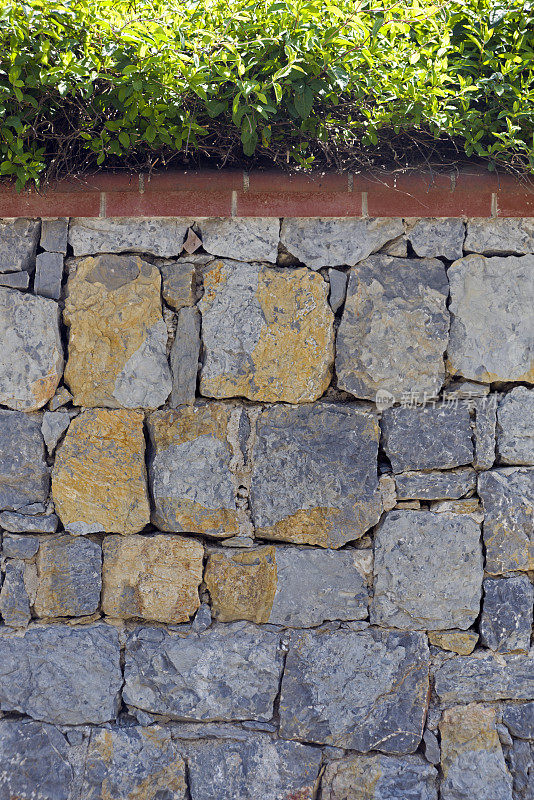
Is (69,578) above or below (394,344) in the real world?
below

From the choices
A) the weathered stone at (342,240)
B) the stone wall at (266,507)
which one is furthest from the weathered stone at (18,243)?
the weathered stone at (342,240)

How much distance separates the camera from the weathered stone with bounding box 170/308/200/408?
2.36m

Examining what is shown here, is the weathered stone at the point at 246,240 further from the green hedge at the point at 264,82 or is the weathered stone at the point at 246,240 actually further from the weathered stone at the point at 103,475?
the weathered stone at the point at 103,475

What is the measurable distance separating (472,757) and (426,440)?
1.08 m

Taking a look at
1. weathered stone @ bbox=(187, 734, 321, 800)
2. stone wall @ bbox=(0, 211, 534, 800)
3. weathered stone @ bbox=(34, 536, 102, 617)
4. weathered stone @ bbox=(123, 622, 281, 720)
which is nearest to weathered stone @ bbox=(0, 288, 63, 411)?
stone wall @ bbox=(0, 211, 534, 800)

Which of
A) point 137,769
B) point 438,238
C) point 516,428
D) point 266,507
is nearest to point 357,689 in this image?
point 266,507

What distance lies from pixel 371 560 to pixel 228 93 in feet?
5.19

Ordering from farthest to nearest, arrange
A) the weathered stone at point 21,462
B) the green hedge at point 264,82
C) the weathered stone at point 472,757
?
the weathered stone at point 21,462 → the weathered stone at point 472,757 → the green hedge at point 264,82

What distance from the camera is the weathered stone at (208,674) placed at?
7.61ft

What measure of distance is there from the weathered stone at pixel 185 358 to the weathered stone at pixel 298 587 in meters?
0.60

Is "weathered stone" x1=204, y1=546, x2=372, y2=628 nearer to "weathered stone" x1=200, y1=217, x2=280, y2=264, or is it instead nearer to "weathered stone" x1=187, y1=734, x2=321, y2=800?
"weathered stone" x1=187, y1=734, x2=321, y2=800

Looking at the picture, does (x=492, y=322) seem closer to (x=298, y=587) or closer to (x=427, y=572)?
(x=427, y=572)

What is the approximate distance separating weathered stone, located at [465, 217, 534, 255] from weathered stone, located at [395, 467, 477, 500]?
79 cm

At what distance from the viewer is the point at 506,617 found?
2.33 metres
